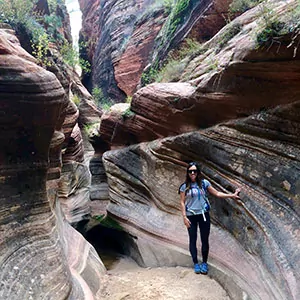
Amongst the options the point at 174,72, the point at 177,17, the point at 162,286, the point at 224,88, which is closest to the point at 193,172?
the point at 224,88

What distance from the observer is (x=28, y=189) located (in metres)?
5.38

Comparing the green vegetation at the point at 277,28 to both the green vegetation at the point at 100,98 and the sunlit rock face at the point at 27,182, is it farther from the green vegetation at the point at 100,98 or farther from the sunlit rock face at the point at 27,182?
the green vegetation at the point at 100,98

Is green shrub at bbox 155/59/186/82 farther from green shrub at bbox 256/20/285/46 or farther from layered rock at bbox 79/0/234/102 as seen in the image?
Answer: green shrub at bbox 256/20/285/46

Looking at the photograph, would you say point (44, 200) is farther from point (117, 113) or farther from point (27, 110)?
point (117, 113)

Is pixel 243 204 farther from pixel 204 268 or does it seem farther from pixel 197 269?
pixel 197 269

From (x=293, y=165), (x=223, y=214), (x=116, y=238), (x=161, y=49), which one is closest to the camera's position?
(x=293, y=165)

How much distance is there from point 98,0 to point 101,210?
18.8m

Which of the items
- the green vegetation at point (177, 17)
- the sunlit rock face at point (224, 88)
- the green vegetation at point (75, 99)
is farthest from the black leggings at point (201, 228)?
the green vegetation at point (75, 99)

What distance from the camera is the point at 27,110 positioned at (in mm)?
5074

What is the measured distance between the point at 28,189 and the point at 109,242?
21.3ft

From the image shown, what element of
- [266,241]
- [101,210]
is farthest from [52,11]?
[266,241]

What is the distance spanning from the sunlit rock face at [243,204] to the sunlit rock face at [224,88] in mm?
291

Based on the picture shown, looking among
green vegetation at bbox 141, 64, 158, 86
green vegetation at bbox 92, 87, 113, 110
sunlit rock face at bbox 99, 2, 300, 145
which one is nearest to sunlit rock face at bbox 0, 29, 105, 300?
sunlit rock face at bbox 99, 2, 300, 145

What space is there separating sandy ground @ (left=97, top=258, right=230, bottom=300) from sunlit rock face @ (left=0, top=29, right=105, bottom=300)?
0.58 metres
